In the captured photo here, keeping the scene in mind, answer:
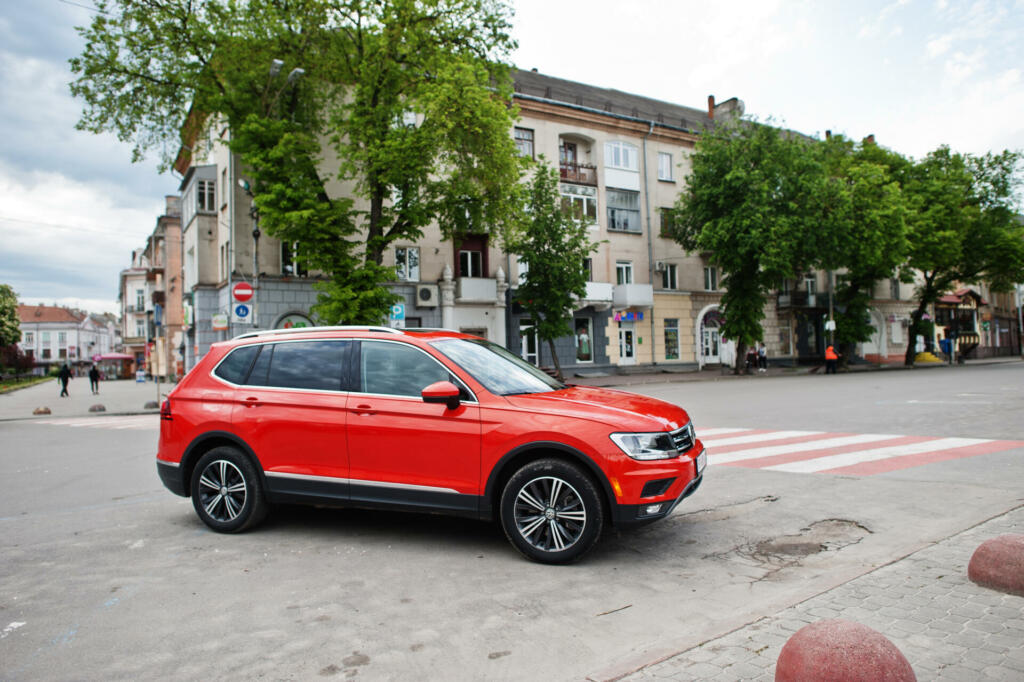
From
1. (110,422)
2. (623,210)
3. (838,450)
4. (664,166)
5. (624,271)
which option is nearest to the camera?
(838,450)

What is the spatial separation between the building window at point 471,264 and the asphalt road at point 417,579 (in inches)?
1001

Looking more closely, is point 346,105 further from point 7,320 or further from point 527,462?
point 7,320

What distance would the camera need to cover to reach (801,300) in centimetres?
4475

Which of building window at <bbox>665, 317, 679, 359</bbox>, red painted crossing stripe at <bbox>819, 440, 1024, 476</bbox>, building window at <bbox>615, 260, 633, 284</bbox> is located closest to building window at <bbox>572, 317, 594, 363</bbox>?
building window at <bbox>615, 260, 633, 284</bbox>

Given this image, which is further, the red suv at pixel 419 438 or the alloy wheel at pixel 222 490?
the alloy wheel at pixel 222 490

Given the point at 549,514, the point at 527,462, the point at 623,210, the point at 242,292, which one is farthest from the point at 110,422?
the point at 623,210

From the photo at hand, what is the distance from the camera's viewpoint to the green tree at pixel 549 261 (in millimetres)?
29375

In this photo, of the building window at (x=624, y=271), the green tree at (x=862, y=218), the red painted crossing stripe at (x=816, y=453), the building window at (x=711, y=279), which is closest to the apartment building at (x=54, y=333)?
the building window at (x=624, y=271)

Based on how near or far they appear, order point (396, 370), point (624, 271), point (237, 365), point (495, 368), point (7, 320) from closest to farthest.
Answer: point (396, 370) → point (495, 368) → point (237, 365) → point (624, 271) → point (7, 320)

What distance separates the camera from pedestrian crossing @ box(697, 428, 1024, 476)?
851 cm

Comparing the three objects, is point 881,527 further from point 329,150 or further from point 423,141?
point 329,150

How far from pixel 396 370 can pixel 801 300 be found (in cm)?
4409

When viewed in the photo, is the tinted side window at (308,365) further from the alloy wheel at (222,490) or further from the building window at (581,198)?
the building window at (581,198)

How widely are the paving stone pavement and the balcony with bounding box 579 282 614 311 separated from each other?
29.6 metres
